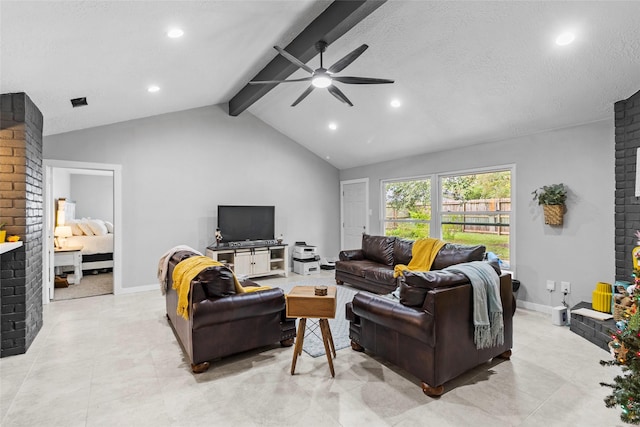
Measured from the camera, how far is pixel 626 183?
346 centimetres

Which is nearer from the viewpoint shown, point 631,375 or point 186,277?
point 631,375

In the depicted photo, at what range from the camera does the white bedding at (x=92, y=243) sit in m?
6.30

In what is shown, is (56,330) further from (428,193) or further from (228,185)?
(428,193)

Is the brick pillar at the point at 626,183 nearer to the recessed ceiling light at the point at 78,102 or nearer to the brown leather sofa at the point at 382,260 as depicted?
the brown leather sofa at the point at 382,260

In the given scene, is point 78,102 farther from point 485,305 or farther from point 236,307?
point 485,305

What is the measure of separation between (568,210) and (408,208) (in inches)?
106

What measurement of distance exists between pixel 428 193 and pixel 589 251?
2.58m

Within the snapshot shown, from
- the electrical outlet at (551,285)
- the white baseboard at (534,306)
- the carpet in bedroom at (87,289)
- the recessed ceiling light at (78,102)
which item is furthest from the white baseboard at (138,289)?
the electrical outlet at (551,285)

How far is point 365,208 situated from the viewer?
7195 mm

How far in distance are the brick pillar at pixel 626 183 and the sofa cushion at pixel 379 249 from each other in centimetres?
285

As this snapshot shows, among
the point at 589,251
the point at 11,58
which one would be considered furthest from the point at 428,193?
the point at 11,58

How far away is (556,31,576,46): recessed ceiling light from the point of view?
9.16ft

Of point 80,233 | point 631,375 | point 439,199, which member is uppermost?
point 439,199

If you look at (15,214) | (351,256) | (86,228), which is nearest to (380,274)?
(351,256)
